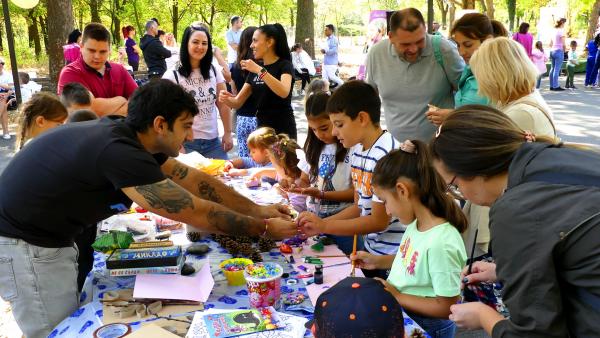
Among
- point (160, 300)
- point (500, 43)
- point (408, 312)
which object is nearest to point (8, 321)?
point (160, 300)

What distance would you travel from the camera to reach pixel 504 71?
243 cm

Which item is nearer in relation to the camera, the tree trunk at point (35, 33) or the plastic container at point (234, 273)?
the plastic container at point (234, 273)

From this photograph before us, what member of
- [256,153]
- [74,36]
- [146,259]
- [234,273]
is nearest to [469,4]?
[74,36]

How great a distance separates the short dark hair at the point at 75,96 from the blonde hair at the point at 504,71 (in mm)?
2382

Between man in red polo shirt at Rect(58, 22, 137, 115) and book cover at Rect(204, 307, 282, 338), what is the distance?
2.37 meters

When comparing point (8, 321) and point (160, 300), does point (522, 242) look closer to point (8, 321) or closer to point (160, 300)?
point (160, 300)

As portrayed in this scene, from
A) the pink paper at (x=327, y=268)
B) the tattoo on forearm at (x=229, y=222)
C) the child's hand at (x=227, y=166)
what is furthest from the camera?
the child's hand at (x=227, y=166)

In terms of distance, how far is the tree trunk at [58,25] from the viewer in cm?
996

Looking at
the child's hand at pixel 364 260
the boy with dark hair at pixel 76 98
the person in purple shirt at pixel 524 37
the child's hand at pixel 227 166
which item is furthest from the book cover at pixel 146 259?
the person in purple shirt at pixel 524 37

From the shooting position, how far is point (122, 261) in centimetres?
194

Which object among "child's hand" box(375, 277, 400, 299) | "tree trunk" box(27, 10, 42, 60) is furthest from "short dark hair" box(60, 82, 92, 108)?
"tree trunk" box(27, 10, 42, 60)

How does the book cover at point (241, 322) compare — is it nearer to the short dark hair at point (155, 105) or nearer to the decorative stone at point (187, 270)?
the decorative stone at point (187, 270)

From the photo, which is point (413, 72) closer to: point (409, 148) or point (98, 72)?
point (409, 148)

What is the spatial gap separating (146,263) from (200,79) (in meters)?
2.40
